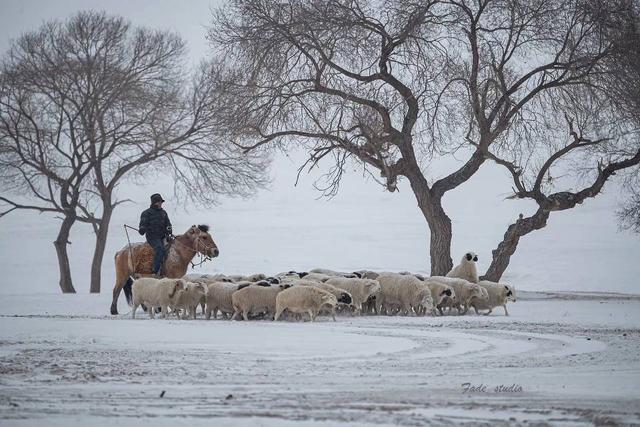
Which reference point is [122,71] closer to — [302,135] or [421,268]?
[302,135]

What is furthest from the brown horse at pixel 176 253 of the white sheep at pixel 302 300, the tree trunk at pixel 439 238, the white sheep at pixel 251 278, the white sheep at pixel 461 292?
the tree trunk at pixel 439 238

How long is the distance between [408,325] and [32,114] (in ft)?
67.0

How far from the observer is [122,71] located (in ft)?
105

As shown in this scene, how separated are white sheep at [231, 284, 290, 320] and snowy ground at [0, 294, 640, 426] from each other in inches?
53.6

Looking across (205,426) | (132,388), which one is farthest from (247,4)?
(205,426)

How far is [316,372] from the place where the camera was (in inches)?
371

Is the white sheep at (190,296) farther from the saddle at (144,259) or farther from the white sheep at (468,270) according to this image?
the white sheep at (468,270)

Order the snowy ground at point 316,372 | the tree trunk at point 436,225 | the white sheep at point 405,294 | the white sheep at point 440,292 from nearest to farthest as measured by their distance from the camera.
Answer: the snowy ground at point 316,372 → the white sheep at point 405,294 → the white sheep at point 440,292 → the tree trunk at point 436,225

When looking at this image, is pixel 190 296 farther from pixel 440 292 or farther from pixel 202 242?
pixel 440 292

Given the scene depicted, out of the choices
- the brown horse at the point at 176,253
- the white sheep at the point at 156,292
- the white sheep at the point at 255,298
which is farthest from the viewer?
the brown horse at the point at 176,253

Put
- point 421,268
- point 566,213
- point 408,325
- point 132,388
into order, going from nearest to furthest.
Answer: point 132,388 → point 408,325 → point 421,268 → point 566,213

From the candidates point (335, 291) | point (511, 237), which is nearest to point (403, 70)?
point (511, 237)

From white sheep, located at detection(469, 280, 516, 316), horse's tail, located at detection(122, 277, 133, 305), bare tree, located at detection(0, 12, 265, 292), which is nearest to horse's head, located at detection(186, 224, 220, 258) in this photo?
horse's tail, located at detection(122, 277, 133, 305)

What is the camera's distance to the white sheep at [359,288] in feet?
61.7
